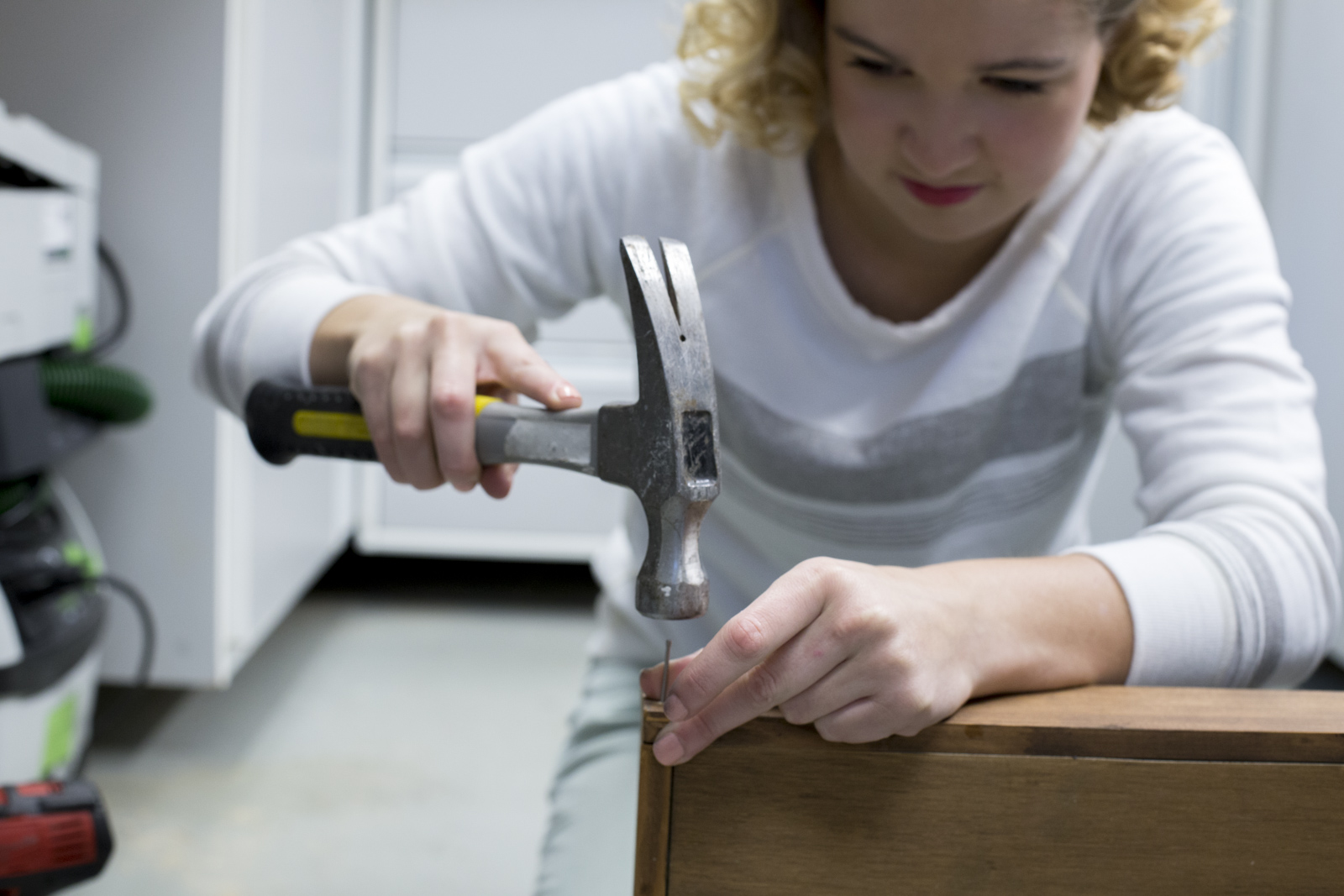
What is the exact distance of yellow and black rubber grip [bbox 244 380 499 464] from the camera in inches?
25.3

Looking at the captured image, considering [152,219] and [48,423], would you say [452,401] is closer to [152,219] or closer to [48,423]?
[48,423]

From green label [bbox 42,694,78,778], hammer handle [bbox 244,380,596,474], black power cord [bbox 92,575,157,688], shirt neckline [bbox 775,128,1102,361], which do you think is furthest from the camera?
black power cord [bbox 92,575,157,688]

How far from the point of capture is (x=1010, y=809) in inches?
19.1

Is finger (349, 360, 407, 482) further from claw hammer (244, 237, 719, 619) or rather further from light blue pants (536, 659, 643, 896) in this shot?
light blue pants (536, 659, 643, 896)

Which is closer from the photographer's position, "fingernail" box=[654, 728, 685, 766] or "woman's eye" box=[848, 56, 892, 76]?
"fingernail" box=[654, 728, 685, 766]

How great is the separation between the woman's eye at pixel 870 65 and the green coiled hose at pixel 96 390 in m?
1.09

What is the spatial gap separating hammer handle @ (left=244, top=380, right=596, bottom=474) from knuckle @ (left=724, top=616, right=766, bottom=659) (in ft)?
0.46

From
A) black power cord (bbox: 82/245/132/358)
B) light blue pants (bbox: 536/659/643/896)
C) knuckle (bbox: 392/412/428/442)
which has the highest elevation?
knuckle (bbox: 392/412/428/442)

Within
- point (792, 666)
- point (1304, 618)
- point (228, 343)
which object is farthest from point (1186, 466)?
point (228, 343)

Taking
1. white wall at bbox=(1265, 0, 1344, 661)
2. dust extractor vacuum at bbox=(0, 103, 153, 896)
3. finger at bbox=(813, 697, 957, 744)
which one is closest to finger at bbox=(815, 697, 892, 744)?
finger at bbox=(813, 697, 957, 744)

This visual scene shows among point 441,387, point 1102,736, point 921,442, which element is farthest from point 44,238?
point 1102,736

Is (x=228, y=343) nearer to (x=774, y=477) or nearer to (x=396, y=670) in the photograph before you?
(x=774, y=477)

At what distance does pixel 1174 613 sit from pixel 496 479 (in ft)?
1.26

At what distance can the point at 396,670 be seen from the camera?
2.07 metres
